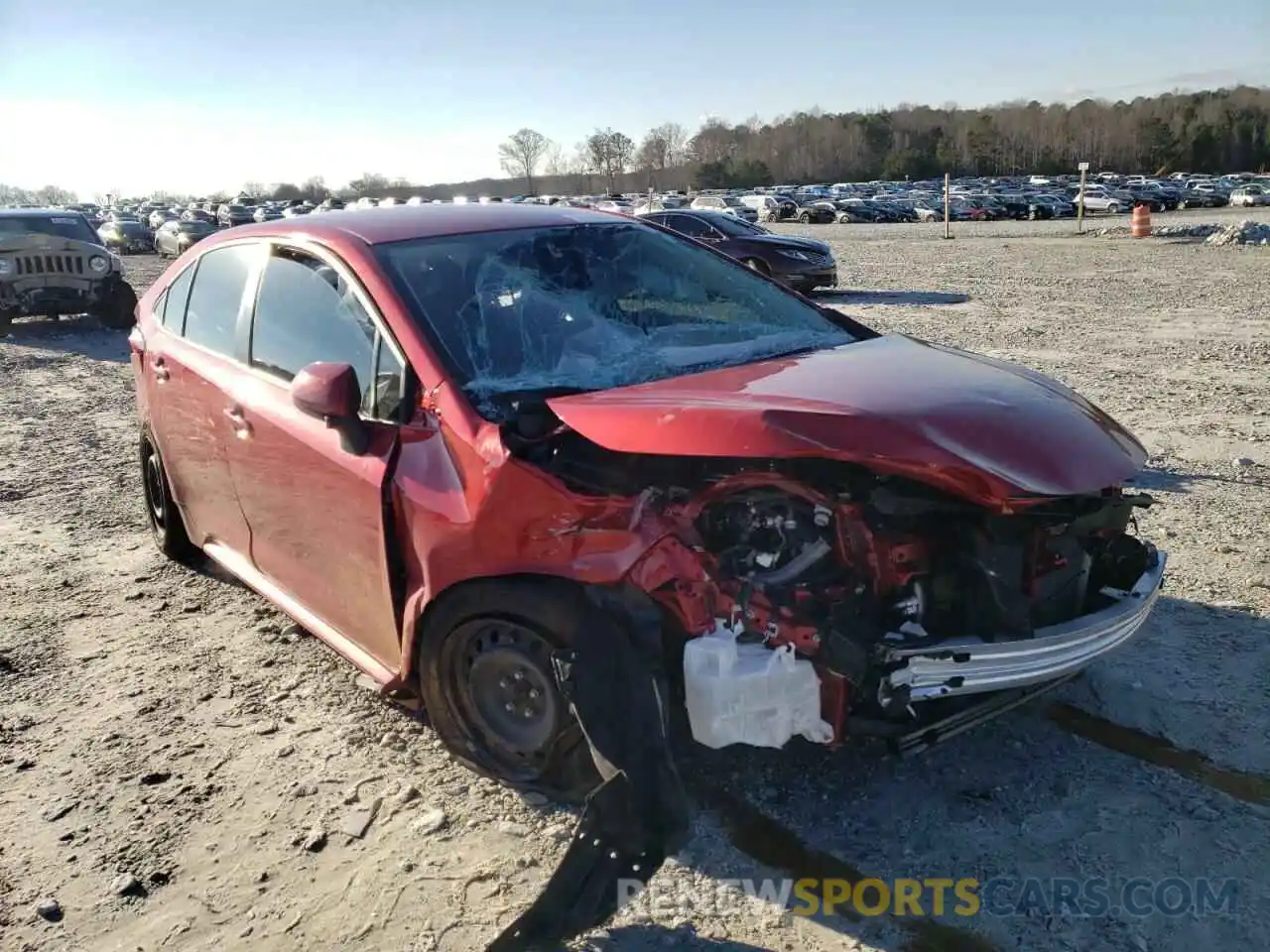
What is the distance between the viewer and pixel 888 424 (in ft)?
8.67

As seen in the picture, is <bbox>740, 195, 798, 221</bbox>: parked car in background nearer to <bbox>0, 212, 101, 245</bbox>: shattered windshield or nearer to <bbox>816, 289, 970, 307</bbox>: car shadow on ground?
<bbox>816, 289, 970, 307</bbox>: car shadow on ground

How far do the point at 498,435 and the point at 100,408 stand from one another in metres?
8.16

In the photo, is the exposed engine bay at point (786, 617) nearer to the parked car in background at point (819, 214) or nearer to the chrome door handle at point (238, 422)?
the chrome door handle at point (238, 422)

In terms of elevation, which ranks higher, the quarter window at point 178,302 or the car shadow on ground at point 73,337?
the quarter window at point 178,302


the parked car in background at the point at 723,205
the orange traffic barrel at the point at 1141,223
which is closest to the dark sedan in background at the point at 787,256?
the orange traffic barrel at the point at 1141,223

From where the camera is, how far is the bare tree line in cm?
9706

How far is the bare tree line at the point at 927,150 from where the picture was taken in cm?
9706

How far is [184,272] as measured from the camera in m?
4.79

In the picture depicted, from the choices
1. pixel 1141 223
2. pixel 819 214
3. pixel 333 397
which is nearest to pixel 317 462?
pixel 333 397

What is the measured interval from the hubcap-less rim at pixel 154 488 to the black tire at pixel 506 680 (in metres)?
2.66

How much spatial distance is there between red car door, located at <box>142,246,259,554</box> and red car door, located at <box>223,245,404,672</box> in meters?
0.18

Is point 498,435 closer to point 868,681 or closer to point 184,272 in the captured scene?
point 868,681

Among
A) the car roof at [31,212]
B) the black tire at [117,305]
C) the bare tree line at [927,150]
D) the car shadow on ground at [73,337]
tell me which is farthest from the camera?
the bare tree line at [927,150]

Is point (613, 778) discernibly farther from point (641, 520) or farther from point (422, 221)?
point (422, 221)
